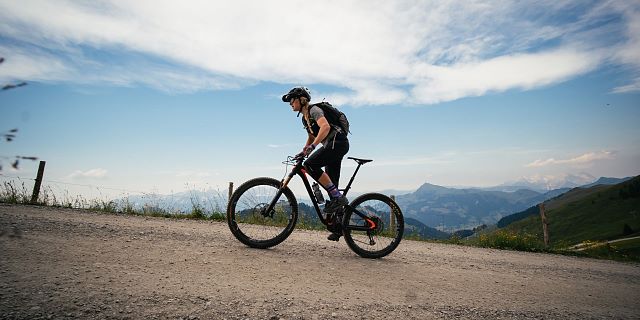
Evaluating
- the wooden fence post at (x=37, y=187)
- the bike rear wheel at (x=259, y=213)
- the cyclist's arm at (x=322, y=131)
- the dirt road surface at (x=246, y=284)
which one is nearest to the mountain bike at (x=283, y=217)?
the bike rear wheel at (x=259, y=213)

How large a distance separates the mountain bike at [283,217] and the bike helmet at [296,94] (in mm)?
1166

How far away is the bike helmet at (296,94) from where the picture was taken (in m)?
6.43

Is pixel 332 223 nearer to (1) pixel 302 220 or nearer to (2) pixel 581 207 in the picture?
(1) pixel 302 220

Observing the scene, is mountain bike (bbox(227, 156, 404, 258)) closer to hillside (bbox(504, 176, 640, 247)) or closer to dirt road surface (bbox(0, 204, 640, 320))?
dirt road surface (bbox(0, 204, 640, 320))

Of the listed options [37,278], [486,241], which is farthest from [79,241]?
[486,241]

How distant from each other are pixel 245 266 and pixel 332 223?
1.97 meters

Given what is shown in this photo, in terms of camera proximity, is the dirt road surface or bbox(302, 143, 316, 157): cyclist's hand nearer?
the dirt road surface

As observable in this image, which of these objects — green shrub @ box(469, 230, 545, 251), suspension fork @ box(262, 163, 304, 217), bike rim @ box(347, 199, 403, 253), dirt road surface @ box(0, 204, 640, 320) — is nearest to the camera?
dirt road surface @ box(0, 204, 640, 320)

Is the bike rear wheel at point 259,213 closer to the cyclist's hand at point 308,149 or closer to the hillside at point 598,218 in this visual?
the cyclist's hand at point 308,149

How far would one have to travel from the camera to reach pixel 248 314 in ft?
11.2

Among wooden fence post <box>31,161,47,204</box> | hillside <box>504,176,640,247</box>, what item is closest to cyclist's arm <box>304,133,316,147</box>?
wooden fence post <box>31,161,47,204</box>

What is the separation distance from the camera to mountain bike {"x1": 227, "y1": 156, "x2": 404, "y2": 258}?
20.3ft

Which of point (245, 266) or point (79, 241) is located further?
point (79, 241)

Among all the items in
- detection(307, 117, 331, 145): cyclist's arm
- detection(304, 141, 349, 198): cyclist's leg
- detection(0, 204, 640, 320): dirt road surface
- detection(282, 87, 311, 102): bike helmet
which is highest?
detection(282, 87, 311, 102): bike helmet
